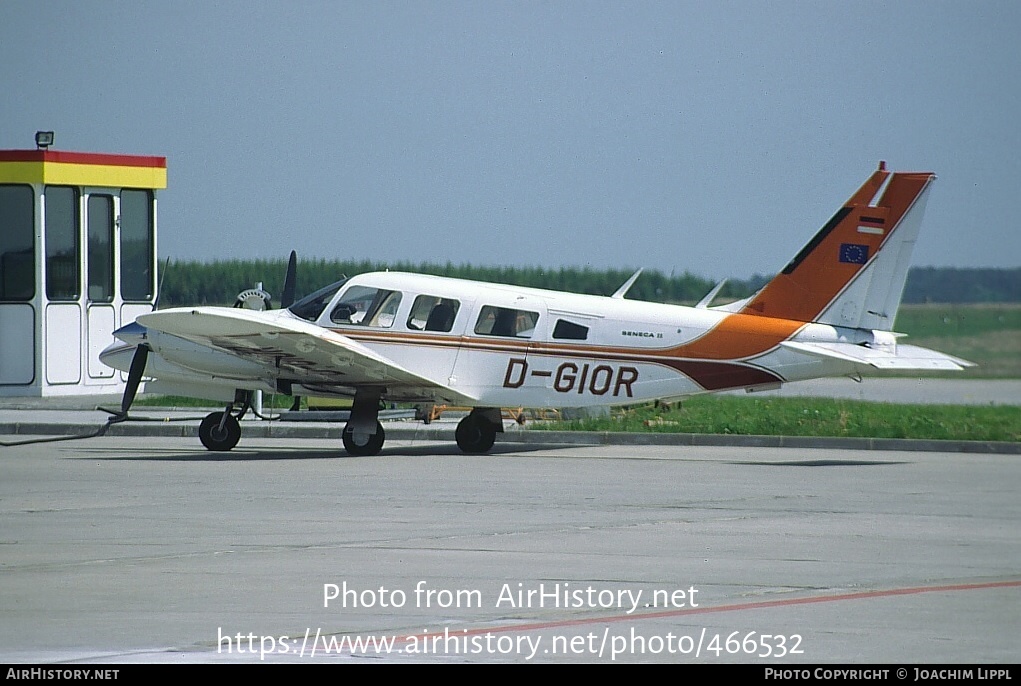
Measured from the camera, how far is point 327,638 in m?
7.33

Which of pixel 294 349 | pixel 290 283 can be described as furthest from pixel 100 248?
pixel 294 349

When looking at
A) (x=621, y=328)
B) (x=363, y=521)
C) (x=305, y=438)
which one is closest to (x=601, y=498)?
(x=363, y=521)

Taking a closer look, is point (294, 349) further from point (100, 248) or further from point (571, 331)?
point (100, 248)

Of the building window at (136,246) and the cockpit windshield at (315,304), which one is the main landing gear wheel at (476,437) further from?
the building window at (136,246)

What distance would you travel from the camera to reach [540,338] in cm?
1820

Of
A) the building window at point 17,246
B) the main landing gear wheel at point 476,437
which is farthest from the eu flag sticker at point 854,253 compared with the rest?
the building window at point 17,246

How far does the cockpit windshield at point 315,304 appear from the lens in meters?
18.8

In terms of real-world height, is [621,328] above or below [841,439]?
above

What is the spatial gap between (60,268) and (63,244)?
47 centimetres

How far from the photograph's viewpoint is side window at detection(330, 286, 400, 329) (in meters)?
18.6

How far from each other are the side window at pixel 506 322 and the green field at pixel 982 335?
23.2ft

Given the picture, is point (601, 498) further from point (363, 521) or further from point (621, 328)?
point (621, 328)

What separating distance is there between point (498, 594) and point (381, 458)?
9.42 metres

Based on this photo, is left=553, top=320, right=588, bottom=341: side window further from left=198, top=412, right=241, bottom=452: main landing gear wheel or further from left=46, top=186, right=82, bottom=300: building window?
left=46, top=186, right=82, bottom=300: building window
